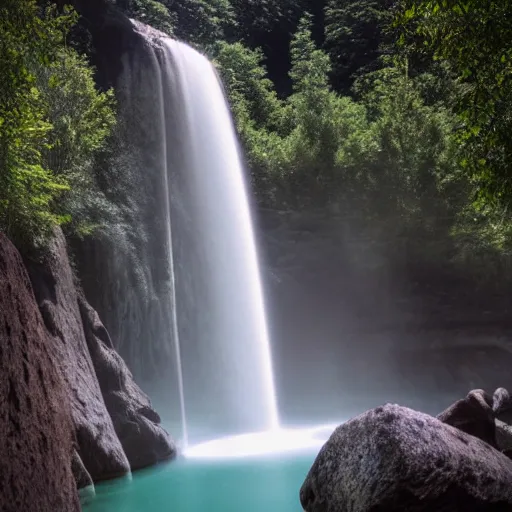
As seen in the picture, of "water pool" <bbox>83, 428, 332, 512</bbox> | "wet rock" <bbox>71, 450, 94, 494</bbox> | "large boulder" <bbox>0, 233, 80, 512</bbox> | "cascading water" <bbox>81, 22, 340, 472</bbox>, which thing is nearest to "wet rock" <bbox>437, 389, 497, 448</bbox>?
"water pool" <bbox>83, 428, 332, 512</bbox>

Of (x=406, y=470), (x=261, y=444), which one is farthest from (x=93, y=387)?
(x=406, y=470)

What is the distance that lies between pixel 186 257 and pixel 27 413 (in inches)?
496

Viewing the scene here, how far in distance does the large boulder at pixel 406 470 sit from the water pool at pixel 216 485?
96.8 inches

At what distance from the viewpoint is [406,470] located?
20.3ft

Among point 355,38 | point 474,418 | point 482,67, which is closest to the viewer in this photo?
point 482,67

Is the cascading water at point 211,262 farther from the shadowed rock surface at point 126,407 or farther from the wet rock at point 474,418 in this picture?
the wet rock at point 474,418

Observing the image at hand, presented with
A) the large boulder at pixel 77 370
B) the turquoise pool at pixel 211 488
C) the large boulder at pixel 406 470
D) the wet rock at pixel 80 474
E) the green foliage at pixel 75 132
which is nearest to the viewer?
the large boulder at pixel 406 470

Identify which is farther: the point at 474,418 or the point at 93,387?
the point at 93,387

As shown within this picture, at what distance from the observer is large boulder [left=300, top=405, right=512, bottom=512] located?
6172mm

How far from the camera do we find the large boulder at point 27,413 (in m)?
5.32

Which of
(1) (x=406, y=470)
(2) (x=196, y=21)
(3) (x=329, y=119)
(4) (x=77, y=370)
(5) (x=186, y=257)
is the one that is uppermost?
(2) (x=196, y=21)

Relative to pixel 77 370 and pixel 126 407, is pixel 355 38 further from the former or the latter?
pixel 77 370

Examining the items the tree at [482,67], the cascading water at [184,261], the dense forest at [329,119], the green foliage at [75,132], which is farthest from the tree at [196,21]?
the tree at [482,67]

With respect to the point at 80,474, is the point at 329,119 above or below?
above
